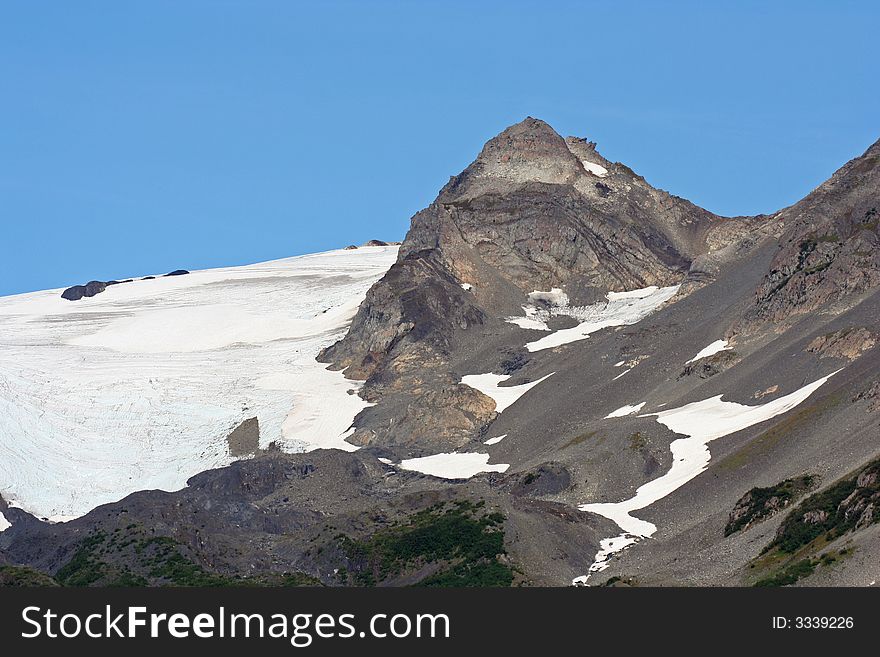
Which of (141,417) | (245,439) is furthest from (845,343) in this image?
(141,417)

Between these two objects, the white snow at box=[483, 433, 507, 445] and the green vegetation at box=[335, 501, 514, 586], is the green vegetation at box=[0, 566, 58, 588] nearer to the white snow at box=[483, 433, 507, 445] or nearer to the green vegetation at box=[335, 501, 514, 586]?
the green vegetation at box=[335, 501, 514, 586]

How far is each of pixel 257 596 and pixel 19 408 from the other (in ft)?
388

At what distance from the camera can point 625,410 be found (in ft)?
482

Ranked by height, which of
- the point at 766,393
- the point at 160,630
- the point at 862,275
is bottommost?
the point at 160,630

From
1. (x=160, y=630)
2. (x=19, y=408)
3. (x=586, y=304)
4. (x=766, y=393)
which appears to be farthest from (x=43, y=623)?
(x=586, y=304)

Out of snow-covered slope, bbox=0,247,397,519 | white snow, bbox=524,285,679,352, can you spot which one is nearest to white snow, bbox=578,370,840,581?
snow-covered slope, bbox=0,247,397,519

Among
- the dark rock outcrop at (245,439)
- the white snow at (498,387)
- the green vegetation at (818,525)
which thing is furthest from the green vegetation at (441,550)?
the dark rock outcrop at (245,439)

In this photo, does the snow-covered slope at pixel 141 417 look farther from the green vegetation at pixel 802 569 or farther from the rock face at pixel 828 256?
the green vegetation at pixel 802 569

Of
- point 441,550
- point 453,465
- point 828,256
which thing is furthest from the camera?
point 828,256

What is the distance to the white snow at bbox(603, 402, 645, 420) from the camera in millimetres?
145750

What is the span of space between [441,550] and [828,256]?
215 ft

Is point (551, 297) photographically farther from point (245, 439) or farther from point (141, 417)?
point (141, 417)

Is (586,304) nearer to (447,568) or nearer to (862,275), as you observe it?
(862,275)

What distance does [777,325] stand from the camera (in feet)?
505
